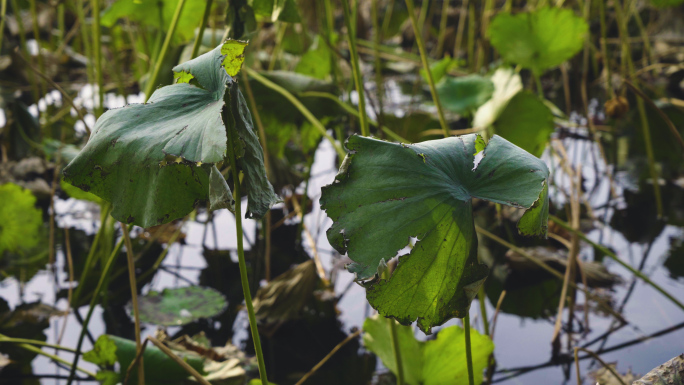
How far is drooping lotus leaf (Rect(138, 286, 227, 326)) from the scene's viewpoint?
0.81 m

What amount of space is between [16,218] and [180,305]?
0.38 metres

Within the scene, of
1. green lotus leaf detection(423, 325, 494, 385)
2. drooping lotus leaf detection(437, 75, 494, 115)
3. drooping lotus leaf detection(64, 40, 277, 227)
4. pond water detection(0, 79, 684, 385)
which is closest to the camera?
drooping lotus leaf detection(64, 40, 277, 227)

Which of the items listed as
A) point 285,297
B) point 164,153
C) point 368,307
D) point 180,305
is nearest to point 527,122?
point 368,307

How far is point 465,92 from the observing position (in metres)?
1.26

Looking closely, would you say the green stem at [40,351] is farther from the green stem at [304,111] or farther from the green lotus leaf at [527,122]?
the green lotus leaf at [527,122]

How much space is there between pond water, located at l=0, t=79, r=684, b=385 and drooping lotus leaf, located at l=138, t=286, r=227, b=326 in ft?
0.05

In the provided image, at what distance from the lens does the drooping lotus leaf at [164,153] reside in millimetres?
357

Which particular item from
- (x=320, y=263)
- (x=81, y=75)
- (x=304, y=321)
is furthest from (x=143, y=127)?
(x=81, y=75)

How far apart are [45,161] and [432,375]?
1189mm

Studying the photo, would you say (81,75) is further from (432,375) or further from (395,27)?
(432,375)

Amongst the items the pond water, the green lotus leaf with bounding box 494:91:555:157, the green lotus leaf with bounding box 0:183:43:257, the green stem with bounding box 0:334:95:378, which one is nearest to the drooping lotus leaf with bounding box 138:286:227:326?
the pond water

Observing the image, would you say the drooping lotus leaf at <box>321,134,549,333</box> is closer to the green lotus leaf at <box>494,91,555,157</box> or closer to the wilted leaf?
the wilted leaf

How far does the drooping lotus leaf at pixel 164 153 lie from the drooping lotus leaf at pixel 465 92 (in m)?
0.90

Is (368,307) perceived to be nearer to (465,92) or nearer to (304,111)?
(304,111)
